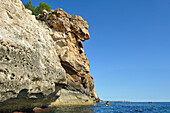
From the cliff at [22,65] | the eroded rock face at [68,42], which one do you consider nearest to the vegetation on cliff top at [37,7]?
the eroded rock face at [68,42]

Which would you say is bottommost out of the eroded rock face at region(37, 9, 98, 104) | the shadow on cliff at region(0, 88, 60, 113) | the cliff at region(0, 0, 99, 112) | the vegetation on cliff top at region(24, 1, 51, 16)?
the shadow on cliff at region(0, 88, 60, 113)

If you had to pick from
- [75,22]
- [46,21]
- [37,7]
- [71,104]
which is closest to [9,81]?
[71,104]

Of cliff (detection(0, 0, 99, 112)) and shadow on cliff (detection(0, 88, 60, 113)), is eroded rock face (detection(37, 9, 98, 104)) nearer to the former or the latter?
cliff (detection(0, 0, 99, 112))

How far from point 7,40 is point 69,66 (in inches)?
898

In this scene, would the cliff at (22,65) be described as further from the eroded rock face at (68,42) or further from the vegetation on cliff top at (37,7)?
the vegetation on cliff top at (37,7)

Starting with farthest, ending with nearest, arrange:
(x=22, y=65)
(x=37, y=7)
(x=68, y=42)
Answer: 1. (x=37, y=7)
2. (x=68, y=42)
3. (x=22, y=65)

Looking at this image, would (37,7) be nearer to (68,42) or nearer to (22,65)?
(68,42)

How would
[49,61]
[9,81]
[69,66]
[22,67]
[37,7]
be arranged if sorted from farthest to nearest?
1. [37,7]
2. [69,66]
3. [49,61]
4. [22,67]
5. [9,81]

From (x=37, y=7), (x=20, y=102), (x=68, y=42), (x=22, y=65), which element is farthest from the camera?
(x=37, y=7)

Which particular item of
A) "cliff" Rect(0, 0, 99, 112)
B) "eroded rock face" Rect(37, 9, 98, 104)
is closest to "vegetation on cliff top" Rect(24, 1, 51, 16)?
"eroded rock face" Rect(37, 9, 98, 104)

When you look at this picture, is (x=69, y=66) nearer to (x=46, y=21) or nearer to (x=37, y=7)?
(x=46, y=21)

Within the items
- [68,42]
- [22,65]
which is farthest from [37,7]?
[22,65]

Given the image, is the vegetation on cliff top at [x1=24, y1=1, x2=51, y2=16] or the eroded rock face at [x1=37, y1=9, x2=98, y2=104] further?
the vegetation on cliff top at [x1=24, y1=1, x2=51, y2=16]

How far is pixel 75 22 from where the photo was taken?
140 ft
